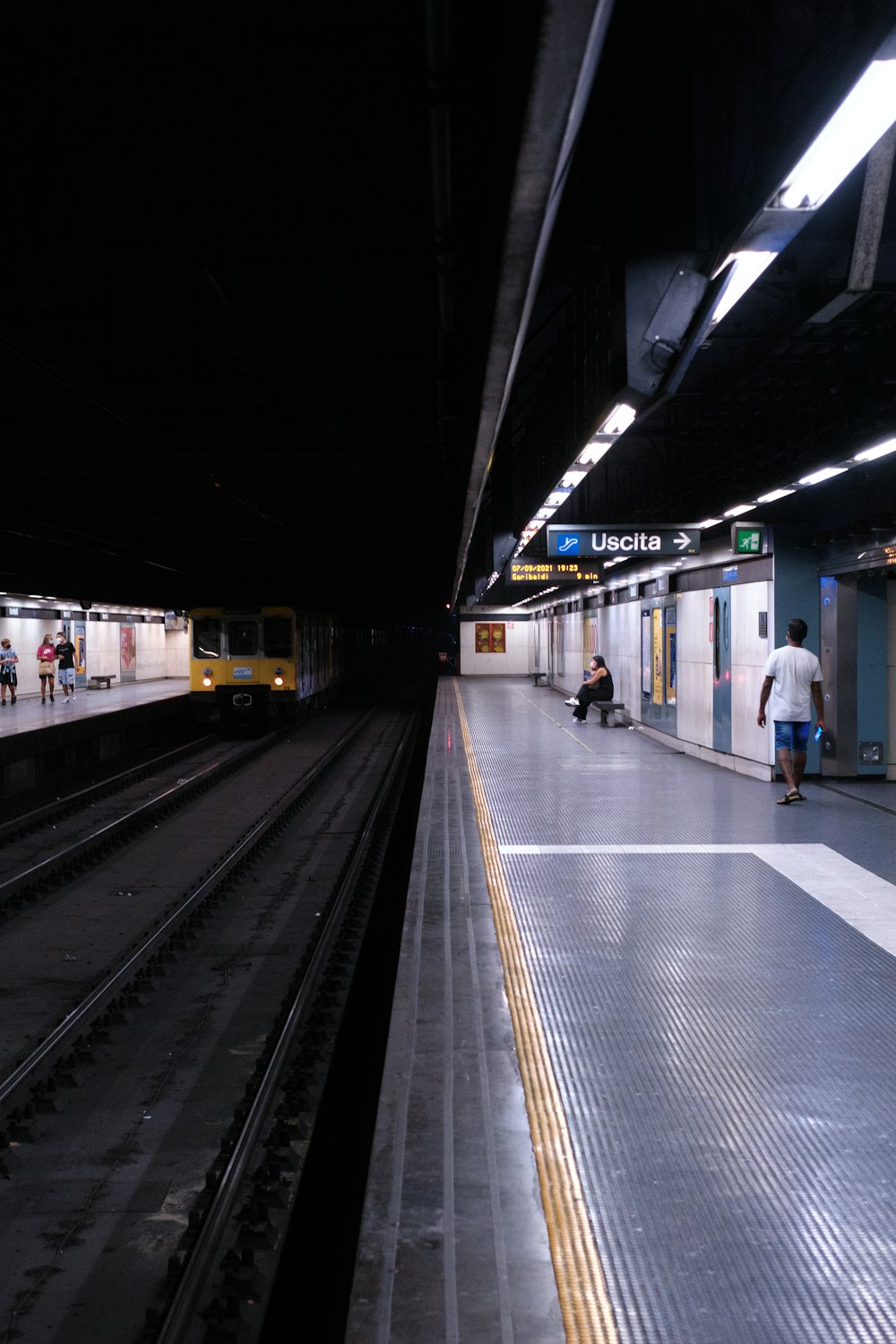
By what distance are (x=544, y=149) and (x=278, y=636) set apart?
21.3 metres

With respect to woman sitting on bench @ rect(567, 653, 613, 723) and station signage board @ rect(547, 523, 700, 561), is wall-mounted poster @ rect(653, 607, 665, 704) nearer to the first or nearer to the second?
woman sitting on bench @ rect(567, 653, 613, 723)

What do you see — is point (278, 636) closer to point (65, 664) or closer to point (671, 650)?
point (65, 664)

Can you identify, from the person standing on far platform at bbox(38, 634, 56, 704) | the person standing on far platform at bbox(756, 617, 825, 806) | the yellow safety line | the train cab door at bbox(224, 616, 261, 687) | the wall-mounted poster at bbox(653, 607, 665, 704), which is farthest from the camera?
the person standing on far platform at bbox(38, 634, 56, 704)

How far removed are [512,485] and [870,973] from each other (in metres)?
16.8

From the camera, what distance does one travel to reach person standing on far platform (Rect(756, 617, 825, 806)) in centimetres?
905

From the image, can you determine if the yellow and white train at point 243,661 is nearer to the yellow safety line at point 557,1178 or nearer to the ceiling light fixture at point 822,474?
the ceiling light fixture at point 822,474

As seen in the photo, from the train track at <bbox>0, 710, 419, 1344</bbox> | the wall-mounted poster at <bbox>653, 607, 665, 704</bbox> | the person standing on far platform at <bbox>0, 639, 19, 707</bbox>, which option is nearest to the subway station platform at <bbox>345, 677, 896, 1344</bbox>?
the train track at <bbox>0, 710, 419, 1344</bbox>

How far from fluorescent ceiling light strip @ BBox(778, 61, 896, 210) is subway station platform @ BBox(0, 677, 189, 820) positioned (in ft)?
44.8

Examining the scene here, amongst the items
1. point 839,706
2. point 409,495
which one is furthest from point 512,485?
point 839,706

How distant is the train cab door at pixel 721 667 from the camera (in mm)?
12336

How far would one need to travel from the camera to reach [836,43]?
3.79m

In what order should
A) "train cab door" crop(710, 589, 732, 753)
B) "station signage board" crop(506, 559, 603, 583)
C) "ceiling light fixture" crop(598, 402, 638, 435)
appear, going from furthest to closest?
"station signage board" crop(506, 559, 603, 583) < "train cab door" crop(710, 589, 732, 753) < "ceiling light fixture" crop(598, 402, 638, 435)

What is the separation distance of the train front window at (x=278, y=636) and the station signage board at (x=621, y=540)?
12223mm

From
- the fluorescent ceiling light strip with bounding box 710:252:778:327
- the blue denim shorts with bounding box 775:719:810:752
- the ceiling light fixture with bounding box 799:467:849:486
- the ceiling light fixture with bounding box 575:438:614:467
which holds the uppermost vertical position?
the fluorescent ceiling light strip with bounding box 710:252:778:327
